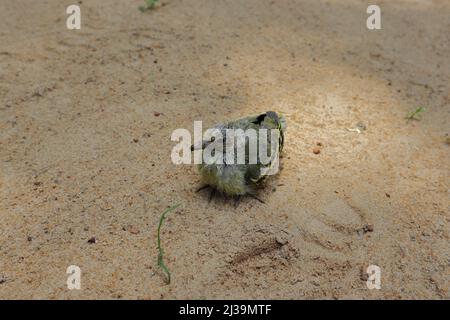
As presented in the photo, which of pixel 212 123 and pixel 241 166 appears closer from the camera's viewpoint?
pixel 241 166

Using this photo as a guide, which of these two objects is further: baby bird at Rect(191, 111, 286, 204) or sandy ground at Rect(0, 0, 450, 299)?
baby bird at Rect(191, 111, 286, 204)

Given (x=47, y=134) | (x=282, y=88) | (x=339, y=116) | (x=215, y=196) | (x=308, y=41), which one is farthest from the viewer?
(x=308, y=41)

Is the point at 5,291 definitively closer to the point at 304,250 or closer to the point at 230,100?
the point at 304,250

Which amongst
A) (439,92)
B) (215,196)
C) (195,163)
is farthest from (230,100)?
(439,92)

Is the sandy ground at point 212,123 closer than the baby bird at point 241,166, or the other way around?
the sandy ground at point 212,123
